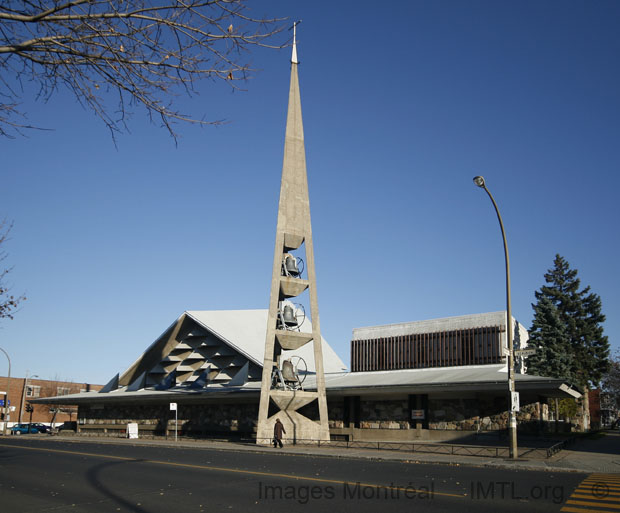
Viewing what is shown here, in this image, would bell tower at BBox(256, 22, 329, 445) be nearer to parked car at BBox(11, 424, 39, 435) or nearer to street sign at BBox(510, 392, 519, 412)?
street sign at BBox(510, 392, 519, 412)

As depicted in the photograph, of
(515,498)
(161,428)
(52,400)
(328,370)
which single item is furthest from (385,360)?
(515,498)

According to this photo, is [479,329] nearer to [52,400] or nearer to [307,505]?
[307,505]

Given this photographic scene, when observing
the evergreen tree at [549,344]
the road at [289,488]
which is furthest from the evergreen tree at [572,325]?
the road at [289,488]

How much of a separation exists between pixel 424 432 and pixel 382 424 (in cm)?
297

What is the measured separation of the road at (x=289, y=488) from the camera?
10906mm

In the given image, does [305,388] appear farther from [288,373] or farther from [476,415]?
[476,415]

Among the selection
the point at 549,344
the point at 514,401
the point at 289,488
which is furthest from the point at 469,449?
the point at 549,344

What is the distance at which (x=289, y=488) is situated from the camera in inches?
514

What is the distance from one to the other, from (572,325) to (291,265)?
139ft

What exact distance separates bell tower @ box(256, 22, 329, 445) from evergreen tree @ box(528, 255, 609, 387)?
31.4 meters

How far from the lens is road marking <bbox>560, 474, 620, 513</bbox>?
10.4 meters

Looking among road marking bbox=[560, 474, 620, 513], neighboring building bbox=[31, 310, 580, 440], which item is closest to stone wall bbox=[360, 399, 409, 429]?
neighboring building bbox=[31, 310, 580, 440]

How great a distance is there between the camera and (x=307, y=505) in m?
10.9

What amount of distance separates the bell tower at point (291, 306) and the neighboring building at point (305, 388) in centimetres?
183
